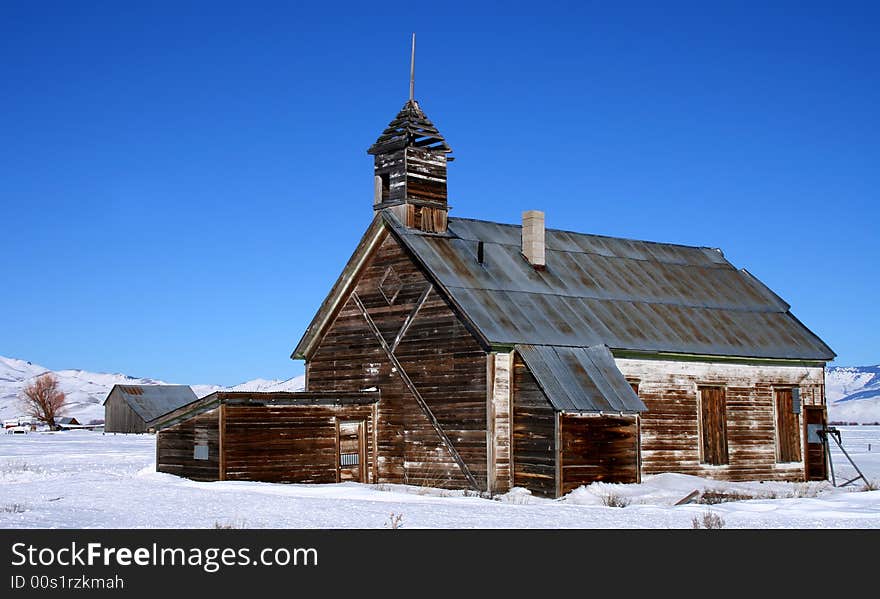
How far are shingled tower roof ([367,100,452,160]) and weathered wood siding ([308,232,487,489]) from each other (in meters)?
2.97

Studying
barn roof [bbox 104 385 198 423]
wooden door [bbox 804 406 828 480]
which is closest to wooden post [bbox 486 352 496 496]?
wooden door [bbox 804 406 828 480]

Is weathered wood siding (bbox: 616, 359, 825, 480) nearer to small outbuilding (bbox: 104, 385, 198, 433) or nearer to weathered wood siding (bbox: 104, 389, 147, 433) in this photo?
small outbuilding (bbox: 104, 385, 198, 433)

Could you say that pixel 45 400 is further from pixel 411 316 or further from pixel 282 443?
pixel 411 316

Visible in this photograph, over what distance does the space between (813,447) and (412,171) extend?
15084 millimetres

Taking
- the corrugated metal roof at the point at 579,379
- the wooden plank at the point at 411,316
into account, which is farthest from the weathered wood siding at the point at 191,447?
the corrugated metal roof at the point at 579,379

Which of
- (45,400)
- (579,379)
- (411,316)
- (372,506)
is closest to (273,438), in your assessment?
(411,316)

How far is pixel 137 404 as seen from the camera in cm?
9219

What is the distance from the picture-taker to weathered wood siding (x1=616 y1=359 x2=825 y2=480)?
1193 inches

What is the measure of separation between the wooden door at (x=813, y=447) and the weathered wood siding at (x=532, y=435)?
37.5 feet

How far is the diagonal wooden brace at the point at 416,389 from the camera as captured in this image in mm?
27609

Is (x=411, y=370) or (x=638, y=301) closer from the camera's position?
(x=411, y=370)
